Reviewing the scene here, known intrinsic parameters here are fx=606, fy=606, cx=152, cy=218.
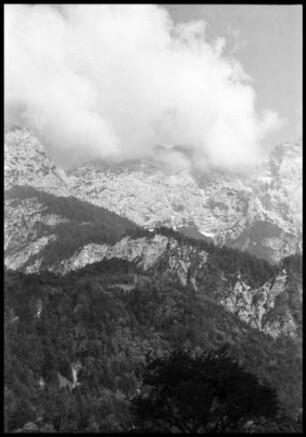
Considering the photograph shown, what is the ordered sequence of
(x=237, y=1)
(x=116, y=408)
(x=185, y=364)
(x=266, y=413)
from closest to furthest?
(x=237, y=1)
(x=266, y=413)
(x=185, y=364)
(x=116, y=408)

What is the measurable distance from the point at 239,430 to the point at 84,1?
45235 mm

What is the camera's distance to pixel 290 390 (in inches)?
5994

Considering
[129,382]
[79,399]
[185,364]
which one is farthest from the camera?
[129,382]

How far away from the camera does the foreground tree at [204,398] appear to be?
59188 mm

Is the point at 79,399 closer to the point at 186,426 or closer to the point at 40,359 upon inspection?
the point at 40,359

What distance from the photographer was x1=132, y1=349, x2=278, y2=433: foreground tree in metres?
59.2

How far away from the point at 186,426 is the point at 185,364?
6313 millimetres

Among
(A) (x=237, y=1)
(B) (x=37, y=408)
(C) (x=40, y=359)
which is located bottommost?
(B) (x=37, y=408)

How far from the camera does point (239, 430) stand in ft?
206

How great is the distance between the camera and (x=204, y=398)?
59.6 m

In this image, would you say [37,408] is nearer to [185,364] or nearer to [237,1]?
[185,364]

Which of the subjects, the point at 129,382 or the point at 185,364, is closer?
the point at 185,364

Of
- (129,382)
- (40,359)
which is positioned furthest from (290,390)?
(40,359)

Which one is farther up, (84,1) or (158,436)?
(84,1)
